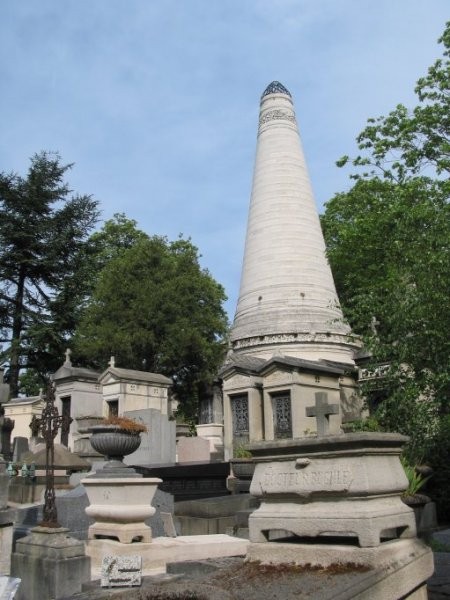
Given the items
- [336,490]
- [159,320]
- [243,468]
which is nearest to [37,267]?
[159,320]

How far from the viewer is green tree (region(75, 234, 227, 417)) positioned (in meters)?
25.2

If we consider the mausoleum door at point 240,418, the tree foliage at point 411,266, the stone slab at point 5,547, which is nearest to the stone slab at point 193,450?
the mausoleum door at point 240,418

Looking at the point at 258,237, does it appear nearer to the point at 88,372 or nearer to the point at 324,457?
the point at 88,372

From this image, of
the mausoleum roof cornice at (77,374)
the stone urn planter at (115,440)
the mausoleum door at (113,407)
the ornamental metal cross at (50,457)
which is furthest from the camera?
the mausoleum roof cornice at (77,374)

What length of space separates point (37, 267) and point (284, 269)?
541 inches

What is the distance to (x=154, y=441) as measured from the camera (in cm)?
1844

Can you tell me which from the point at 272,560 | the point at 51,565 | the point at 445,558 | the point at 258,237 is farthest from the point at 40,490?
the point at 258,237

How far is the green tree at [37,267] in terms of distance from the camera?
1196 inches

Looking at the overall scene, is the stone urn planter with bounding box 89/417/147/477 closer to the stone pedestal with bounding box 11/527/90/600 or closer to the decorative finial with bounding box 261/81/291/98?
the stone pedestal with bounding box 11/527/90/600

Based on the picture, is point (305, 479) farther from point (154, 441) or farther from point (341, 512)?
point (154, 441)

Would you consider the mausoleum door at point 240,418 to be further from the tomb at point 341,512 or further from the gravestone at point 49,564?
the tomb at point 341,512

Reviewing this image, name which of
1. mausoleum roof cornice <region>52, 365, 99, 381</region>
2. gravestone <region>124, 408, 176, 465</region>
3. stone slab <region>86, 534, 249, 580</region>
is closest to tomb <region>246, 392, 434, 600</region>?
stone slab <region>86, 534, 249, 580</region>

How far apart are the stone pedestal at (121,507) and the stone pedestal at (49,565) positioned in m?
0.78

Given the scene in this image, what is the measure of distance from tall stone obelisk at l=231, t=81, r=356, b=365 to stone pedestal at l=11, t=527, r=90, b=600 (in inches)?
705
